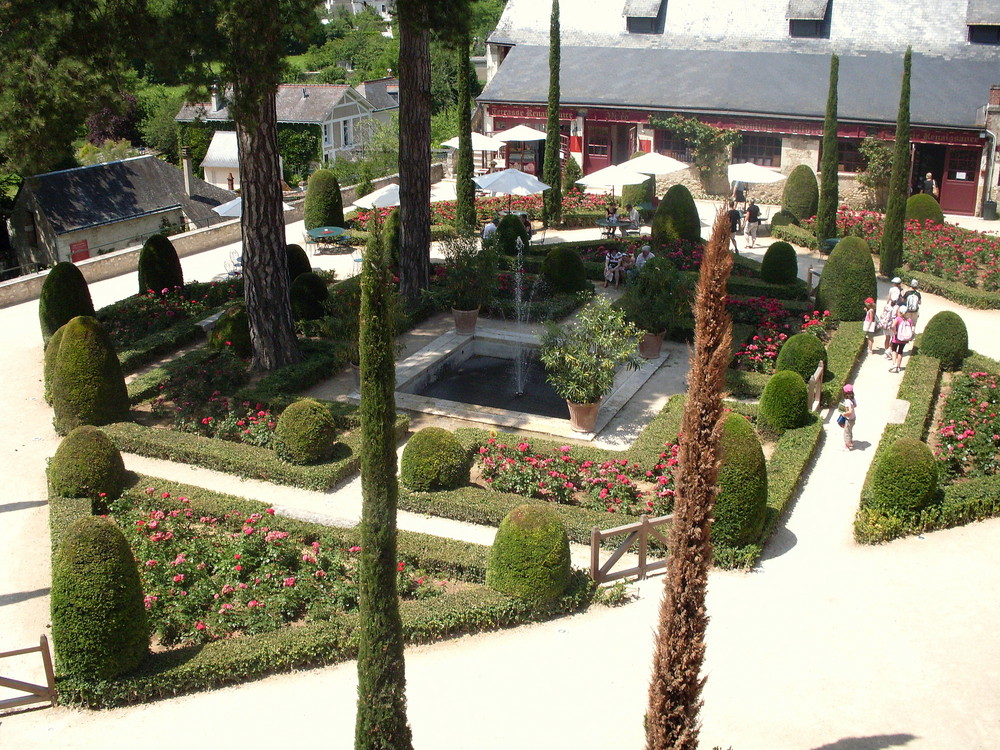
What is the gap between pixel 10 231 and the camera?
100 feet

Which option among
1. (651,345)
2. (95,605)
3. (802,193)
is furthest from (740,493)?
(802,193)

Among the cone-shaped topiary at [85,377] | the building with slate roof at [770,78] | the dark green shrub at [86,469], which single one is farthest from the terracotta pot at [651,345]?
the building with slate roof at [770,78]

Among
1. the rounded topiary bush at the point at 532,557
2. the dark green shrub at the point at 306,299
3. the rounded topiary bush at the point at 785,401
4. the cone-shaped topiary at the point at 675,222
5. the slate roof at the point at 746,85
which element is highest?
the slate roof at the point at 746,85

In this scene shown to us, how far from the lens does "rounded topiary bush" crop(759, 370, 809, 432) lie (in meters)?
15.4

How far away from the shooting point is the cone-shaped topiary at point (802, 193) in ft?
95.3

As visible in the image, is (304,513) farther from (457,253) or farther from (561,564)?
(457,253)

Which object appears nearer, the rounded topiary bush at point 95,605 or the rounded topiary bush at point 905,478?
the rounded topiary bush at point 95,605

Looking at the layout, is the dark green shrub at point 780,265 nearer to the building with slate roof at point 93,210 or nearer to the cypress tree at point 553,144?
the cypress tree at point 553,144

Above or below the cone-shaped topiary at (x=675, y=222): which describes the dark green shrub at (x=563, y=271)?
Answer: below

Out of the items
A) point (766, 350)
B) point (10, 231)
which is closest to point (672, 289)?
point (766, 350)

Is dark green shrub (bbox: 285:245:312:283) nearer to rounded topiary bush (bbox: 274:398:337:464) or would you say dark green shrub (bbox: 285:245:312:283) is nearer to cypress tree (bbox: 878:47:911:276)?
rounded topiary bush (bbox: 274:398:337:464)

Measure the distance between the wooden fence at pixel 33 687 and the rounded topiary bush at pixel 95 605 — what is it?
177mm

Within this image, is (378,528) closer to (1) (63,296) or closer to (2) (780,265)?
(1) (63,296)

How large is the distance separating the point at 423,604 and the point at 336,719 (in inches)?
70.4
